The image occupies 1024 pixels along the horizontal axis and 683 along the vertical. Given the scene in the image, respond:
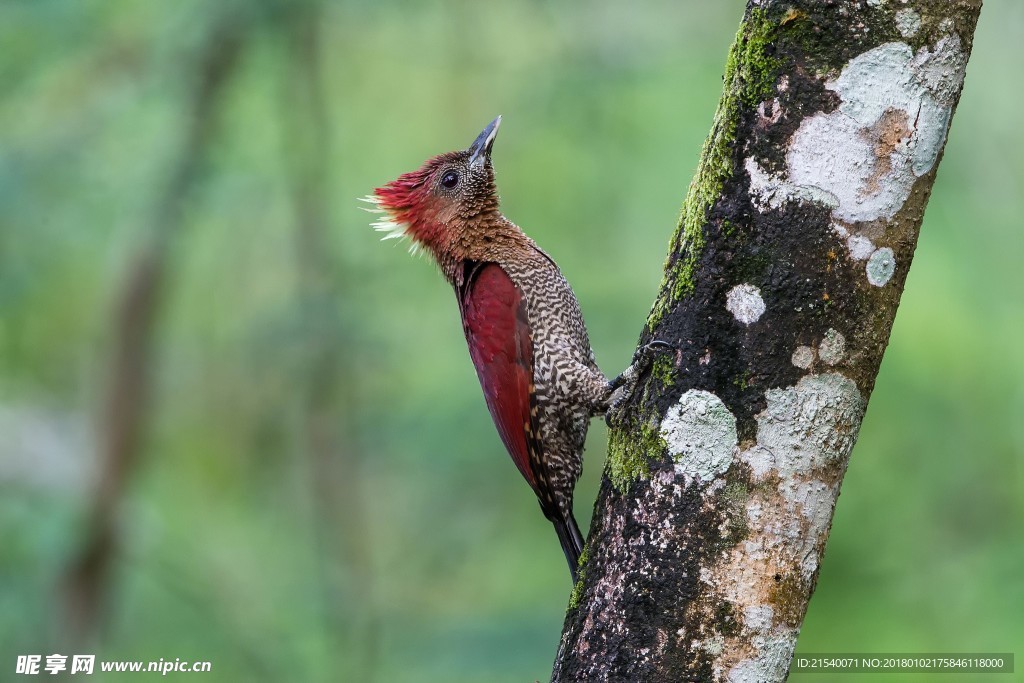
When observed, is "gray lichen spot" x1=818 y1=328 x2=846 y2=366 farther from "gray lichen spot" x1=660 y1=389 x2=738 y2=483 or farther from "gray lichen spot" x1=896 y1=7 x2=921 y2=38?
"gray lichen spot" x1=896 y1=7 x2=921 y2=38

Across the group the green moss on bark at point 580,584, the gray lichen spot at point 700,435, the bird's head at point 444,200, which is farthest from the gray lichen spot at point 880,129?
the bird's head at point 444,200

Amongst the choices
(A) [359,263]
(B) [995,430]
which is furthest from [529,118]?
(B) [995,430]

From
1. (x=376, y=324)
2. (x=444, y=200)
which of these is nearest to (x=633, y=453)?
(x=444, y=200)

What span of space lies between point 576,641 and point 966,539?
17.3 ft

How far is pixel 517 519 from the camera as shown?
7.09m

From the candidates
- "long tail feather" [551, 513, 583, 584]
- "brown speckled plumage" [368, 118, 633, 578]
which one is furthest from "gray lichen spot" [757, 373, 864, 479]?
"long tail feather" [551, 513, 583, 584]

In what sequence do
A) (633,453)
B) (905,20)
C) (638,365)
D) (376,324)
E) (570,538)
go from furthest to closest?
(376,324), (570,538), (638,365), (633,453), (905,20)

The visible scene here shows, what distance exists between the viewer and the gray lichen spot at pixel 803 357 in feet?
5.80

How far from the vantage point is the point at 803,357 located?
1.77 meters

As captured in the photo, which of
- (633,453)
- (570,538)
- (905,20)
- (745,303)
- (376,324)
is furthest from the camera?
(376,324)

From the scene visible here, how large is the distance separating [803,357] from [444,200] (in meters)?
2.09

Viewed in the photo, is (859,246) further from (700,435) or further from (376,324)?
(376,324)

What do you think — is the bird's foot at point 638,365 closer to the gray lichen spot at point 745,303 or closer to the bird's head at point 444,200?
the gray lichen spot at point 745,303

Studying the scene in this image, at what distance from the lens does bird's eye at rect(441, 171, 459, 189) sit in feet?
12.0
